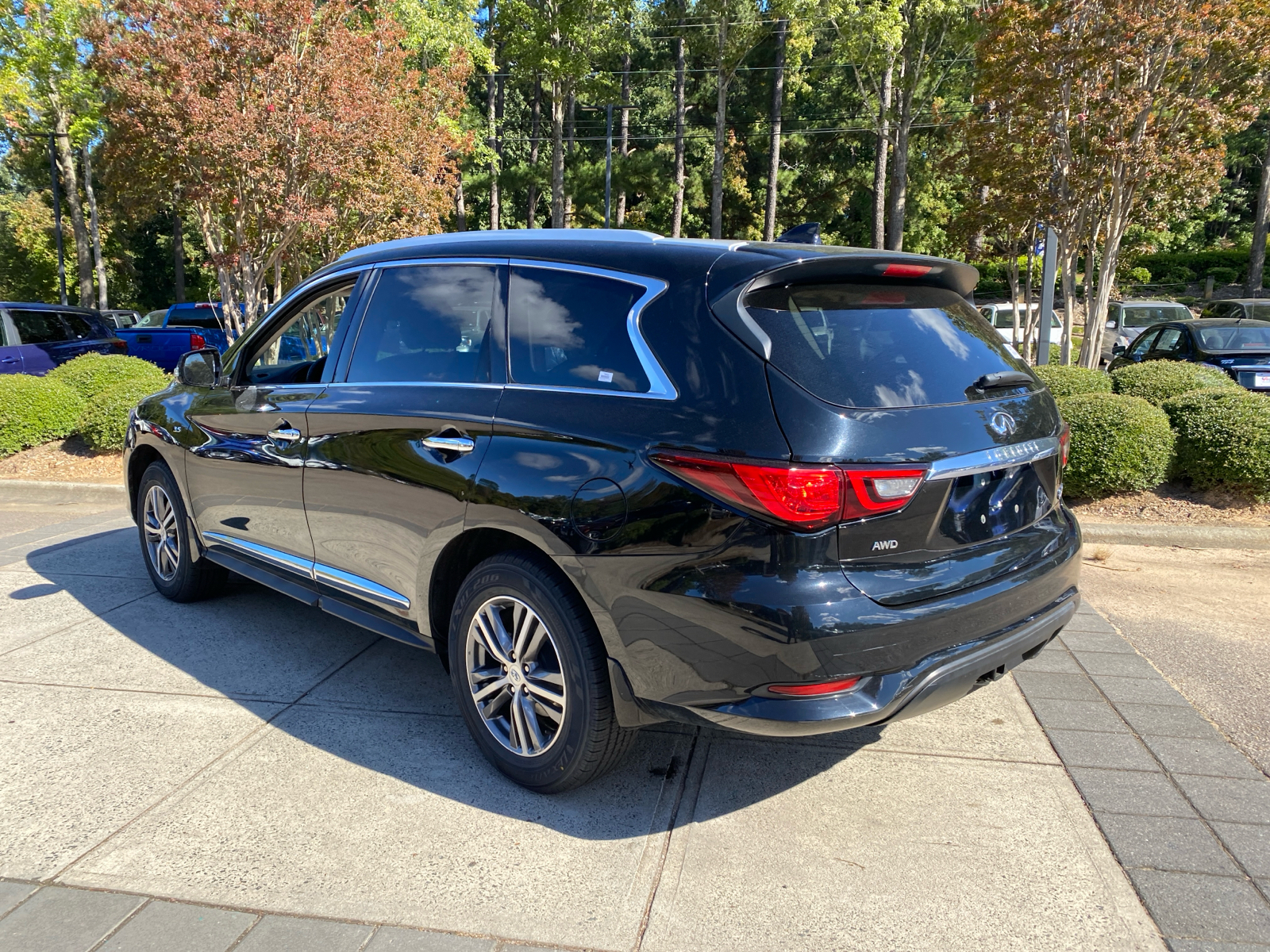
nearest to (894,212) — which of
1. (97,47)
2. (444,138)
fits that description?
Result: (444,138)

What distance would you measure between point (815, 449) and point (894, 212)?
103 feet

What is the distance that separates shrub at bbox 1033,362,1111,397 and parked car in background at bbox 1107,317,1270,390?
179 inches

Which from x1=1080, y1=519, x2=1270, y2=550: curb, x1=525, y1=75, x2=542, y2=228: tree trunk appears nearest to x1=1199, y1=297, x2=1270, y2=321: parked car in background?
x1=1080, y1=519, x2=1270, y2=550: curb

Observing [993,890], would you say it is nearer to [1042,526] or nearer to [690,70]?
[1042,526]

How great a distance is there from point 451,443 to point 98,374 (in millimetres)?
8861

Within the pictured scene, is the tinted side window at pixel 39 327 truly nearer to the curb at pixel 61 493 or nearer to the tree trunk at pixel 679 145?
the curb at pixel 61 493

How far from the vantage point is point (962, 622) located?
2.76 meters

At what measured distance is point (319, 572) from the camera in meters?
4.00

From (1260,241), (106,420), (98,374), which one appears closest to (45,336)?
(98,374)

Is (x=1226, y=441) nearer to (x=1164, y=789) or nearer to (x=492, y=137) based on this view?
(x=1164, y=789)

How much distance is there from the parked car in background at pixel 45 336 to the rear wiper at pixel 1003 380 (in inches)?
499

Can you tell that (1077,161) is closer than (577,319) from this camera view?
No

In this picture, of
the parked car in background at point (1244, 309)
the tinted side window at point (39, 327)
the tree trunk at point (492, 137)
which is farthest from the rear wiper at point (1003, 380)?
the tree trunk at point (492, 137)

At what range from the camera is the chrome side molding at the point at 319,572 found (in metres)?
3.64
